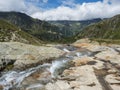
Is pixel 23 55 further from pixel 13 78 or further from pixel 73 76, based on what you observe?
pixel 73 76

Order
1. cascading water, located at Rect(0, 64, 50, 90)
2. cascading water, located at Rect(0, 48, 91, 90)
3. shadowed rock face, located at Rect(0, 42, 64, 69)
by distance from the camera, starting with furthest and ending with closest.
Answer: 1. shadowed rock face, located at Rect(0, 42, 64, 69)
2. cascading water, located at Rect(0, 48, 91, 90)
3. cascading water, located at Rect(0, 64, 50, 90)

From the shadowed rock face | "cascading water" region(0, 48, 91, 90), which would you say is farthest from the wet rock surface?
the shadowed rock face

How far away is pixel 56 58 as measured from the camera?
222 ft

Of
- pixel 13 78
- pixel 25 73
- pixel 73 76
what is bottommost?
pixel 13 78

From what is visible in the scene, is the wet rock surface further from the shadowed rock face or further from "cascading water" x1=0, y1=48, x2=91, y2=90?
the shadowed rock face

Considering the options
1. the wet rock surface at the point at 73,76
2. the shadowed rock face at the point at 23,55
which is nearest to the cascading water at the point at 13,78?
the wet rock surface at the point at 73,76

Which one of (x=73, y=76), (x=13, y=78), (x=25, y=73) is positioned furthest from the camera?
(x=25, y=73)

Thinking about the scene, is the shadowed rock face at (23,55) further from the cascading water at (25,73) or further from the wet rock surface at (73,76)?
the cascading water at (25,73)

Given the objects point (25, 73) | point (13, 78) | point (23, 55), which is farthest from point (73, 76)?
point (23, 55)

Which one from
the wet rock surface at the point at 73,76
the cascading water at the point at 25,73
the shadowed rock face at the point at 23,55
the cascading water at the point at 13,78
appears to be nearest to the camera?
the wet rock surface at the point at 73,76

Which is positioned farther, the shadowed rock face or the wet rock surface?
the shadowed rock face

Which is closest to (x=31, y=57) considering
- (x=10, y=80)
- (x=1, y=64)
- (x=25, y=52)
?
(x=25, y=52)

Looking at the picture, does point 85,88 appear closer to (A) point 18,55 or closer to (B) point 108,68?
(B) point 108,68

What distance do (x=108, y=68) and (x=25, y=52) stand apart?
22.7 m
